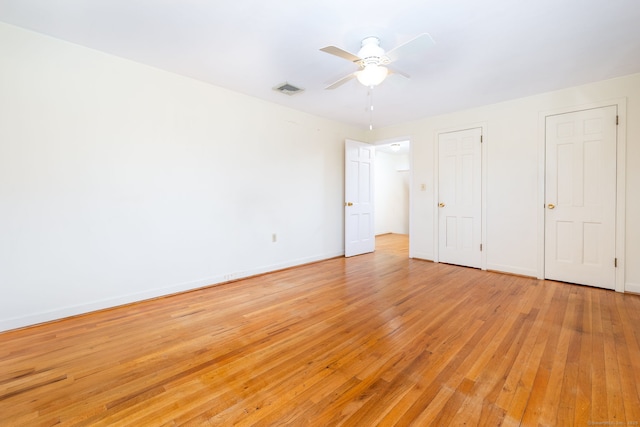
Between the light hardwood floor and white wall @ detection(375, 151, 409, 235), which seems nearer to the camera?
the light hardwood floor

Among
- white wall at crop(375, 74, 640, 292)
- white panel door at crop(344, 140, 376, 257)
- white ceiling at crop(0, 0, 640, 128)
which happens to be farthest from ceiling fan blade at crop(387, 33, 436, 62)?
white panel door at crop(344, 140, 376, 257)

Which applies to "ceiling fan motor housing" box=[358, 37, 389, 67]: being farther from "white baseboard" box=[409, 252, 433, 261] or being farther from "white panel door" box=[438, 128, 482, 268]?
"white baseboard" box=[409, 252, 433, 261]

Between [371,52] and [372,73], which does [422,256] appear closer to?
[372,73]

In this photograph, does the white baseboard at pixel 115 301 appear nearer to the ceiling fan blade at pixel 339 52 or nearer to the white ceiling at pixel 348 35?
the white ceiling at pixel 348 35

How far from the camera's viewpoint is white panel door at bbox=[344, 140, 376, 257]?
5.29 meters

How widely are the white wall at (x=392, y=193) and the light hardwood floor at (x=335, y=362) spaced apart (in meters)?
4.92

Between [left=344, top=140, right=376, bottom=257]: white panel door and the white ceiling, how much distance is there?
190 cm

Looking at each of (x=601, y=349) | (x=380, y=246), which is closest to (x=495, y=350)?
(x=601, y=349)

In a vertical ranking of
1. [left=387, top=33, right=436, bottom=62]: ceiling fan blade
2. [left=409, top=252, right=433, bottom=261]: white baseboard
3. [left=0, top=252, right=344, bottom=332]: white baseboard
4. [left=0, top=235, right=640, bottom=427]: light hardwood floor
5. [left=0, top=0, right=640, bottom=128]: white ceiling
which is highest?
[left=0, top=0, right=640, bottom=128]: white ceiling

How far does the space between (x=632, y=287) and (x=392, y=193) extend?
551cm

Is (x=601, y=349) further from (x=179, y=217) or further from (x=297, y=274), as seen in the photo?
(x=179, y=217)

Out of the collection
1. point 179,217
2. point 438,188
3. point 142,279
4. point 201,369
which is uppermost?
point 438,188

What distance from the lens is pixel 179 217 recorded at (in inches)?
131

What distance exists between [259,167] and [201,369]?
9.16 ft
